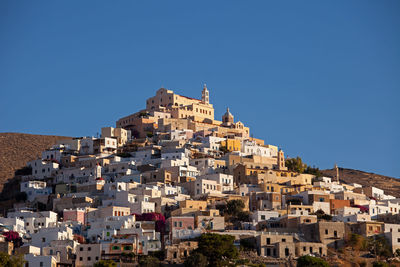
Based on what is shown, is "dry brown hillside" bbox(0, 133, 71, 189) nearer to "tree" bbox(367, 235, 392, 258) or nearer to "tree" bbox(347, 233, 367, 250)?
"tree" bbox(347, 233, 367, 250)

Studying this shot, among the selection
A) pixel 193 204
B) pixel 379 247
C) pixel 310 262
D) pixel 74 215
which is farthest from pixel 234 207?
pixel 310 262

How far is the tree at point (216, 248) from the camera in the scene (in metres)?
59.6

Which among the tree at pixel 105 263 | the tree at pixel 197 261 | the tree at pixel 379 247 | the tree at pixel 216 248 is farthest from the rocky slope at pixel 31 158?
the tree at pixel 197 261

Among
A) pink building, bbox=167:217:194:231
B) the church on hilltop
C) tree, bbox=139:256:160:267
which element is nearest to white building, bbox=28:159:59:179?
the church on hilltop

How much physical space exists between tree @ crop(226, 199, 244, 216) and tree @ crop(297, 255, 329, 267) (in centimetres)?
1184

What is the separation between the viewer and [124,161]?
88.5m

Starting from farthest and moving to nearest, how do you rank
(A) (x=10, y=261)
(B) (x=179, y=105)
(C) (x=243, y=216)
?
(B) (x=179, y=105)
(C) (x=243, y=216)
(A) (x=10, y=261)

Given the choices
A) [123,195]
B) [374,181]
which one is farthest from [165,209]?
[374,181]

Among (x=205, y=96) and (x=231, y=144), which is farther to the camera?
(x=205, y=96)

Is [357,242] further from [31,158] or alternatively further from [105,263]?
[31,158]

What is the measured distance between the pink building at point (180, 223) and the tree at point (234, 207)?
18.7 ft

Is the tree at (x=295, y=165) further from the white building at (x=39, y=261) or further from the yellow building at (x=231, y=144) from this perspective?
the white building at (x=39, y=261)

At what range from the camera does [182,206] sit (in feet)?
231

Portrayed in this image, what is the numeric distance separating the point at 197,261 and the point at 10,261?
455 inches
